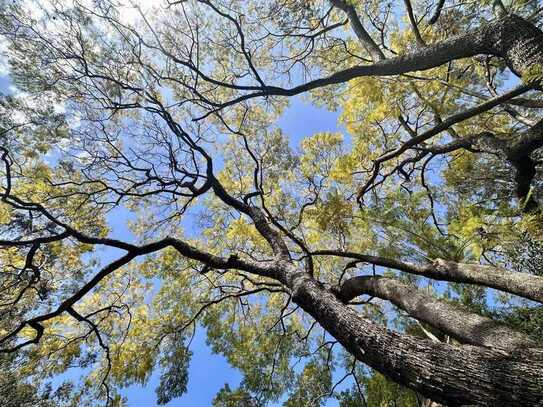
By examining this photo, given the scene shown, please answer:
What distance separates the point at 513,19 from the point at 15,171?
22.4 ft

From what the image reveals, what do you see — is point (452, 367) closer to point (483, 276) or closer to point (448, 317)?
point (448, 317)

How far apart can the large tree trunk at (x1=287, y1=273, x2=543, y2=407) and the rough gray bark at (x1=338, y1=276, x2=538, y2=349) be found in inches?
12.2

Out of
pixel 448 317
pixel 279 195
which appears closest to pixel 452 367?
pixel 448 317

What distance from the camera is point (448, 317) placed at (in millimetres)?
2580

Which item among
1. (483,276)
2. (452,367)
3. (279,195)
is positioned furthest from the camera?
(279,195)

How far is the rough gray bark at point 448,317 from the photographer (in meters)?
2.08

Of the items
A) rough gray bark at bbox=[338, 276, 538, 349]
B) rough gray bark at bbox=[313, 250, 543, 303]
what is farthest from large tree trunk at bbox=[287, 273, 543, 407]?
rough gray bark at bbox=[313, 250, 543, 303]

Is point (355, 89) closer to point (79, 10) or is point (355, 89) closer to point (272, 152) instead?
point (272, 152)

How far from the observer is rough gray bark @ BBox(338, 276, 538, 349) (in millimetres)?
2082

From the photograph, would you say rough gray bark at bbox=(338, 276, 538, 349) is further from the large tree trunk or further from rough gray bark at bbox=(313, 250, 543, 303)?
rough gray bark at bbox=(313, 250, 543, 303)

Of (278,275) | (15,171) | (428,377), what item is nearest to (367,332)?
(428,377)

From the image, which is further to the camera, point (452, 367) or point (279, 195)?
point (279, 195)

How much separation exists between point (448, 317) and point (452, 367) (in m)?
1.14

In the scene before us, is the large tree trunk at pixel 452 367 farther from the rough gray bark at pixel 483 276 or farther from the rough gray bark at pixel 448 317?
the rough gray bark at pixel 483 276
